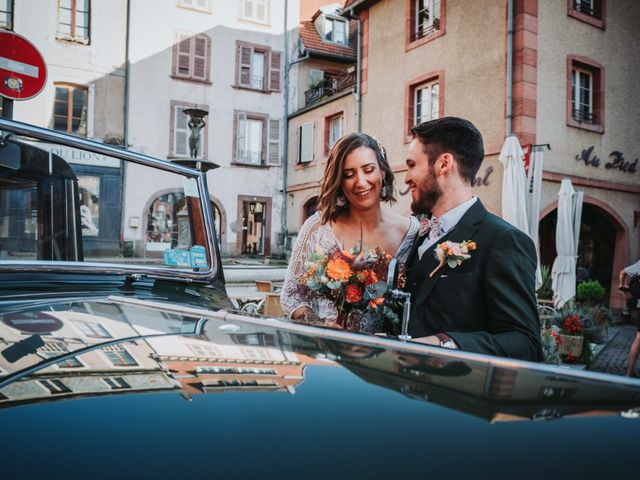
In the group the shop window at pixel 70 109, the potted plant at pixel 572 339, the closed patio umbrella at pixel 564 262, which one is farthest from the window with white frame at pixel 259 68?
the potted plant at pixel 572 339

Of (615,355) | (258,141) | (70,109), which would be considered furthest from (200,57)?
(615,355)

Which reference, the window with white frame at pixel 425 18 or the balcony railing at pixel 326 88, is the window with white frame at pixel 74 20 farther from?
the window with white frame at pixel 425 18

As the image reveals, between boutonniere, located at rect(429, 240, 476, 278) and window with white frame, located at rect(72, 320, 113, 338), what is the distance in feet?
3.31

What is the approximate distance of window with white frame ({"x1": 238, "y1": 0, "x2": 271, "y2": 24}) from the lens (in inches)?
741

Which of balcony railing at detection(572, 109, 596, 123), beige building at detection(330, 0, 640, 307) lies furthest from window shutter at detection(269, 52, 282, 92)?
balcony railing at detection(572, 109, 596, 123)

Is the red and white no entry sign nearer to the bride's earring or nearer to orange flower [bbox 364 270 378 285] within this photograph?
the bride's earring

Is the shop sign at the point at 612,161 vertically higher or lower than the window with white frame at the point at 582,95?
lower

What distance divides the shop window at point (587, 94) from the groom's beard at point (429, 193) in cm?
981

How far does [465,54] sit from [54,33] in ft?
42.9

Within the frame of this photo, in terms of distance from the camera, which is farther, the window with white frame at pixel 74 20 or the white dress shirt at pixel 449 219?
the window with white frame at pixel 74 20

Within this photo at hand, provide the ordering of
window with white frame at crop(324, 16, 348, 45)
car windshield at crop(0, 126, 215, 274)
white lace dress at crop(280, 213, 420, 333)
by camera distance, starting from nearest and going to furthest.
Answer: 1. car windshield at crop(0, 126, 215, 274)
2. white lace dress at crop(280, 213, 420, 333)
3. window with white frame at crop(324, 16, 348, 45)

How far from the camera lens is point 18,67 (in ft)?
13.2

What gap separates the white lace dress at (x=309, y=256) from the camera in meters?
2.25

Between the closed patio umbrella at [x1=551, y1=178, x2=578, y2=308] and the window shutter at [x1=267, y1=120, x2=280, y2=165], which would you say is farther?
the window shutter at [x1=267, y1=120, x2=280, y2=165]
